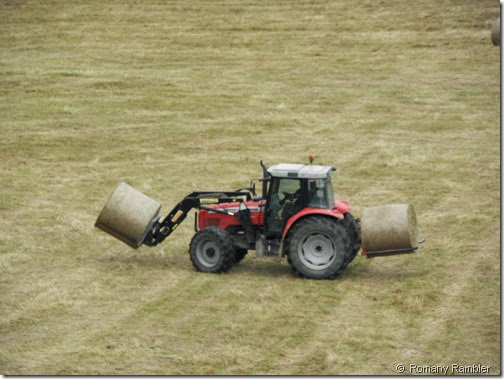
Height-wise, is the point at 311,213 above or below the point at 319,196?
below

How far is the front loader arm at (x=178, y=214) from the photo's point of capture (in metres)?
19.7

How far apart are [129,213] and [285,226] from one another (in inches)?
129

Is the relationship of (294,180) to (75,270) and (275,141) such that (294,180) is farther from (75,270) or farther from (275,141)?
(275,141)

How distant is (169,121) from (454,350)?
2211 cm

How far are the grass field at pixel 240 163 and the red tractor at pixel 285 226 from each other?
0.50m

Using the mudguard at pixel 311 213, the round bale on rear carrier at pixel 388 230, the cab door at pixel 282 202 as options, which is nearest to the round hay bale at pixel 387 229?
the round bale on rear carrier at pixel 388 230

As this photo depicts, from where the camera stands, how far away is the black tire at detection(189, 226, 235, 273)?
1880cm

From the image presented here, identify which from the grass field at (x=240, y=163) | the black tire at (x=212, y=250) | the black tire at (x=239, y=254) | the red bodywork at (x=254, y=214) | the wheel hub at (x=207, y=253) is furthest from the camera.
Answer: the black tire at (x=239, y=254)

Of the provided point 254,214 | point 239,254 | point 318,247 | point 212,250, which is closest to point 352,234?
point 318,247

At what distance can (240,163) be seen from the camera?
30.5 m

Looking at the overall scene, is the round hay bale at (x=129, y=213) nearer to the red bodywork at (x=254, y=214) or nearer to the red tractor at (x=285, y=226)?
the red tractor at (x=285, y=226)

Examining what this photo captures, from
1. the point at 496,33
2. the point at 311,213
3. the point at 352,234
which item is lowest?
the point at 352,234

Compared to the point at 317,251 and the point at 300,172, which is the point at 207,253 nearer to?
the point at 317,251

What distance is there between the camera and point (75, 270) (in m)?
20.0
